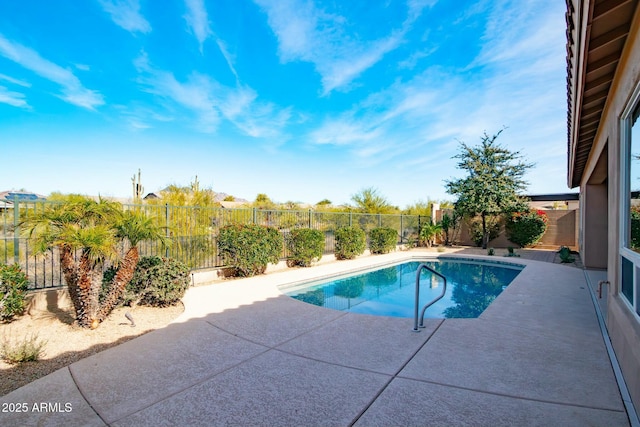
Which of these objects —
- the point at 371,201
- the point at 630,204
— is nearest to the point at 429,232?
the point at 371,201

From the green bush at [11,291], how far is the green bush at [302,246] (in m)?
7.08

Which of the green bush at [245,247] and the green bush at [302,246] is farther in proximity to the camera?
the green bush at [302,246]

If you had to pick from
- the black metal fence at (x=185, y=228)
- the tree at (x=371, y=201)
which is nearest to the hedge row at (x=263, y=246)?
the black metal fence at (x=185, y=228)

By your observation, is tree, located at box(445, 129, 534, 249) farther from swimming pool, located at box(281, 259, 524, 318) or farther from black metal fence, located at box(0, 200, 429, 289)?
black metal fence, located at box(0, 200, 429, 289)

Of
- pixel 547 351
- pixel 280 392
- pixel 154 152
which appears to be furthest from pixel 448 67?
pixel 154 152

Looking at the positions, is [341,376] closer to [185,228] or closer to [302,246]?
[185,228]

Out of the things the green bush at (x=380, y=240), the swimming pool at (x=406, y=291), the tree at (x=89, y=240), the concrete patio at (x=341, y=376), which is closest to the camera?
the concrete patio at (x=341, y=376)

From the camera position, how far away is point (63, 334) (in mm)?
4703

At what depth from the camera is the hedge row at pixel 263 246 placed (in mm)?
8914

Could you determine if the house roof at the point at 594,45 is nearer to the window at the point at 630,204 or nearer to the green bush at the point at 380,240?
the window at the point at 630,204

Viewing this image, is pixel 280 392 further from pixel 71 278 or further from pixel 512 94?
pixel 512 94

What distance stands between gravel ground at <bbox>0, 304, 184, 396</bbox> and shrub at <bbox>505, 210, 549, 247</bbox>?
1727 centimetres

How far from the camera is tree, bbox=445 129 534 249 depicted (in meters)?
16.7

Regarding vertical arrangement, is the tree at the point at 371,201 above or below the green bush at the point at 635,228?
above
